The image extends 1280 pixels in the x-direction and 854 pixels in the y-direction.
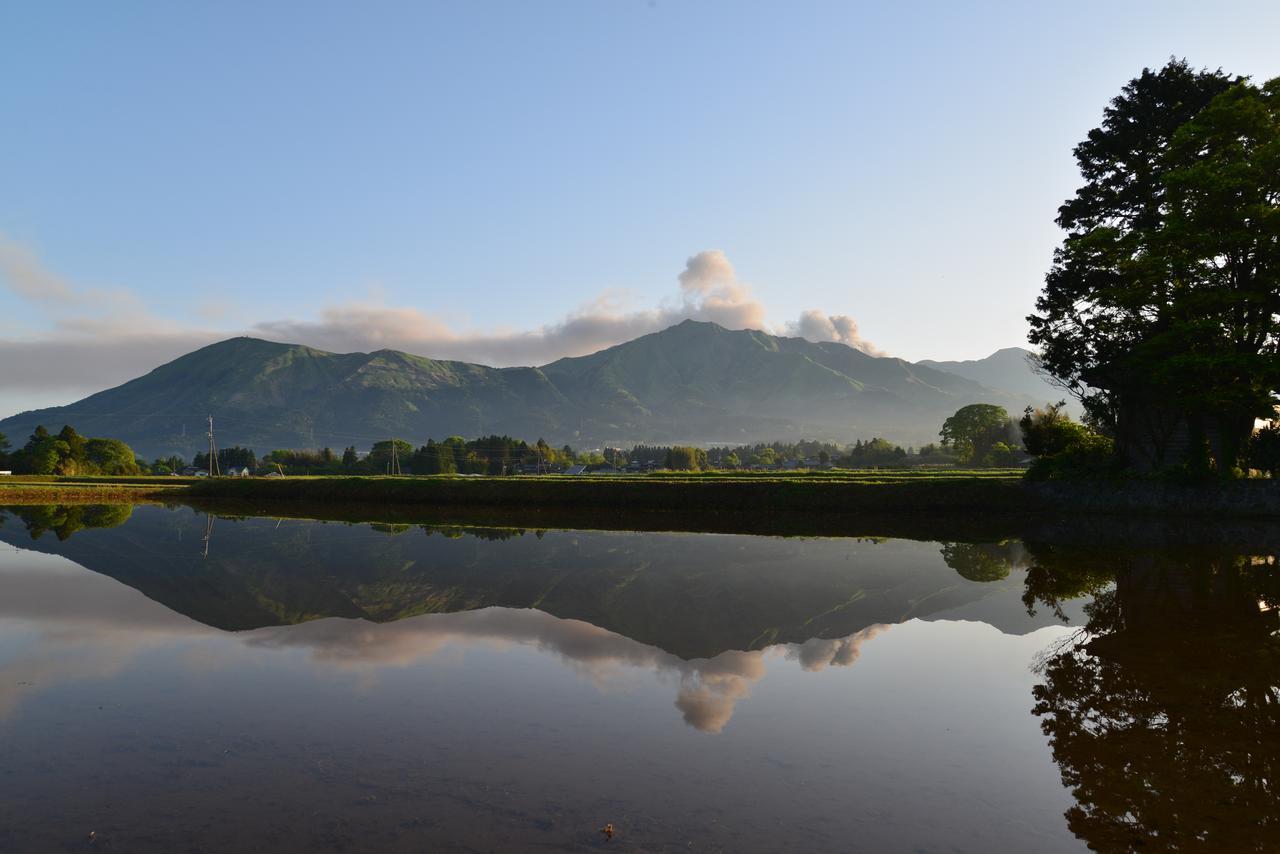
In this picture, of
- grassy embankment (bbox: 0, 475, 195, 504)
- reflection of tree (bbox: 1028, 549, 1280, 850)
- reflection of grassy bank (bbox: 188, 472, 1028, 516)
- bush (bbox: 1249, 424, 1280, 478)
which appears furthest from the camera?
grassy embankment (bbox: 0, 475, 195, 504)

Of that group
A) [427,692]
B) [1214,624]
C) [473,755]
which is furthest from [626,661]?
[1214,624]

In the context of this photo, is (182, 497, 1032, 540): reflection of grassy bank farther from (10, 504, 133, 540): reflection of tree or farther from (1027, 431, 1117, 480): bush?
(10, 504, 133, 540): reflection of tree

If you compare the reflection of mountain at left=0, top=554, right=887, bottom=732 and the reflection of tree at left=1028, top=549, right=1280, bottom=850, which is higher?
Result: the reflection of mountain at left=0, top=554, right=887, bottom=732

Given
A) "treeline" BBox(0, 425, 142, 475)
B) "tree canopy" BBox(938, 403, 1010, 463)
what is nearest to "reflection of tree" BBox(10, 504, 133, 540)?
"treeline" BBox(0, 425, 142, 475)

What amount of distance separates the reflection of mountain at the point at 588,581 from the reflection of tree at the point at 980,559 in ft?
1.73

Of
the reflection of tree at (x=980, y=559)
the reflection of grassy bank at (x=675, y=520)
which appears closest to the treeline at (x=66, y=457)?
the reflection of grassy bank at (x=675, y=520)

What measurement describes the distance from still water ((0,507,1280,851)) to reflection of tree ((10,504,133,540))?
21337mm

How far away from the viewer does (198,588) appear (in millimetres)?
20016

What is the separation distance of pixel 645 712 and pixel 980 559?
18522 mm

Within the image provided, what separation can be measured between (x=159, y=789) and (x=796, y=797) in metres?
6.50

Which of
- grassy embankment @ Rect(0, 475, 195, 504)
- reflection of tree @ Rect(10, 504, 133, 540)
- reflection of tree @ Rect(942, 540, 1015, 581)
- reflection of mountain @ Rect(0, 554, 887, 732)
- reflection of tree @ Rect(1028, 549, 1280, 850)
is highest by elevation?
grassy embankment @ Rect(0, 475, 195, 504)

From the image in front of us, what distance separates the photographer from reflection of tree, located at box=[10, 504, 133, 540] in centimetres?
3781

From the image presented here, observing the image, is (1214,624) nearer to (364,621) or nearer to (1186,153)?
(364,621)

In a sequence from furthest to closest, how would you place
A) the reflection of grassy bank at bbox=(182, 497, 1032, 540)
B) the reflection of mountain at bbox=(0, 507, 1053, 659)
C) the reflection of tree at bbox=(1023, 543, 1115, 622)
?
the reflection of grassy bank at bbox=(182, 497, 1032, 540) < the reflection of tree at bbox=(1023, 543, 1115, 622) < the reflection of mountain at bbox=(0, 507, 1053, 659)
